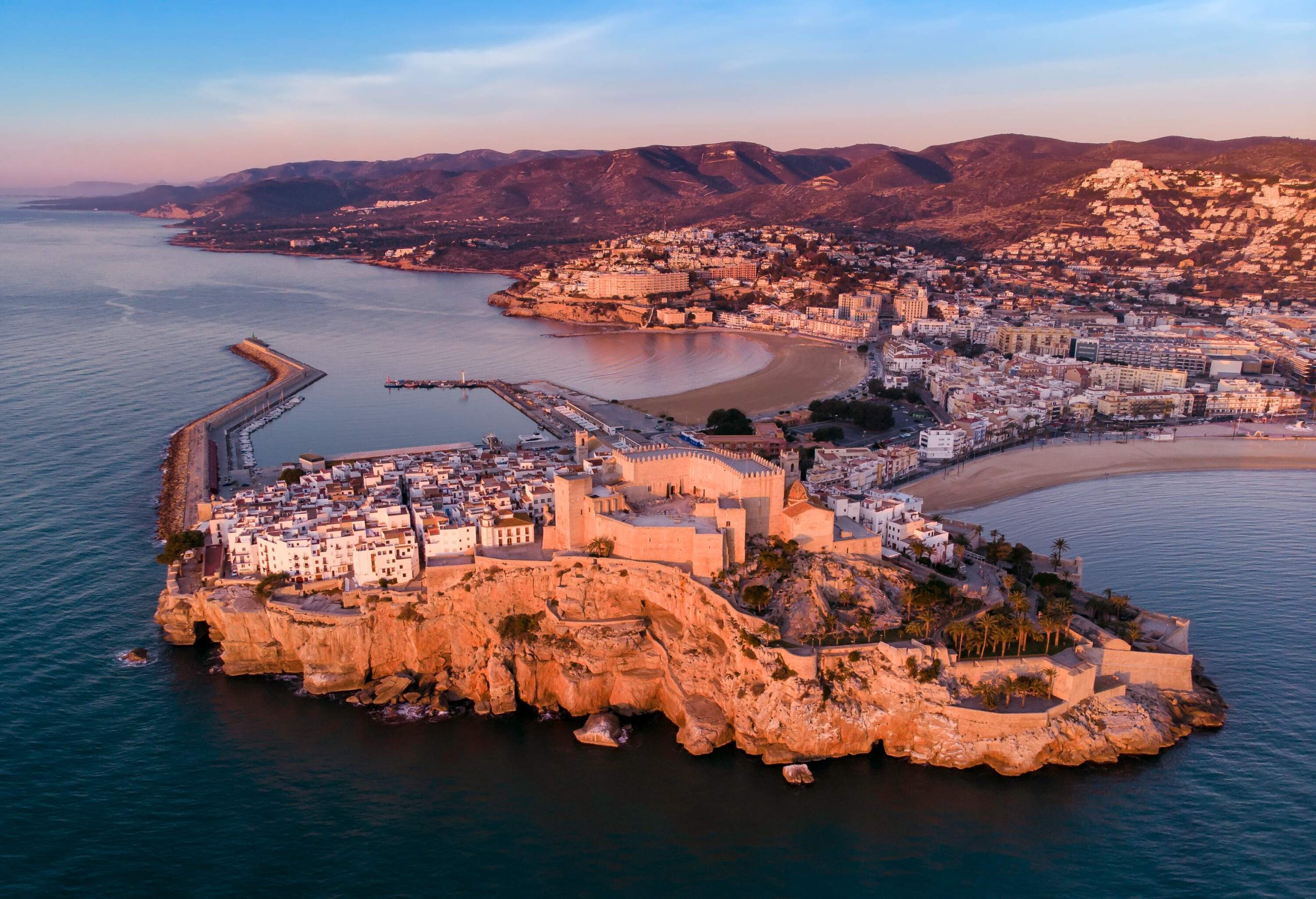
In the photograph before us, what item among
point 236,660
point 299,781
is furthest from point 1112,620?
point 236,660

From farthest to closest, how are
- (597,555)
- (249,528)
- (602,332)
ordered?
(602,332), (249,528), (597,555)

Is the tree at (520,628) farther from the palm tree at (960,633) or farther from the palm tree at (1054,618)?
the palm tree at (1054,618)

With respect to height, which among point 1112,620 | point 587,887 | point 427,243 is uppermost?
point 427,243

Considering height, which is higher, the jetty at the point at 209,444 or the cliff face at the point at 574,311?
the cliff face at the point at 574,311

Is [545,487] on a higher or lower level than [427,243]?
lower

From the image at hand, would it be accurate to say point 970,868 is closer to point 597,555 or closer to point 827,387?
point 597,555

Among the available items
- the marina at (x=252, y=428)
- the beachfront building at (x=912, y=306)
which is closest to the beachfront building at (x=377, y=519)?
the marina at (x=252, y=428)
